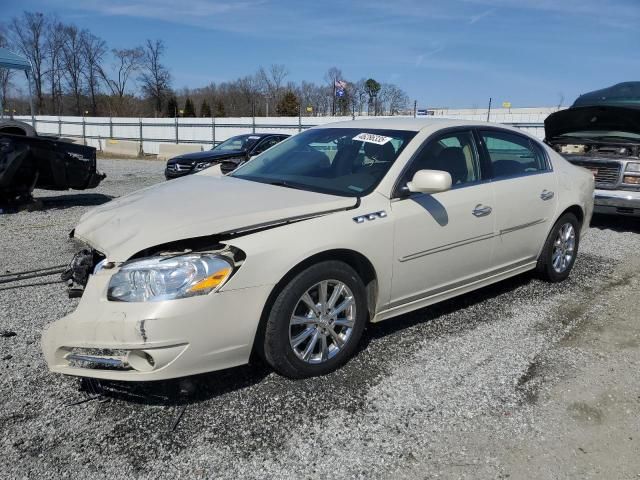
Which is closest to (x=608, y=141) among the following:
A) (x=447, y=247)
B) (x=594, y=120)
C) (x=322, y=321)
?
(x=594, y=120)

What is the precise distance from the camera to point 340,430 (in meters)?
2.73

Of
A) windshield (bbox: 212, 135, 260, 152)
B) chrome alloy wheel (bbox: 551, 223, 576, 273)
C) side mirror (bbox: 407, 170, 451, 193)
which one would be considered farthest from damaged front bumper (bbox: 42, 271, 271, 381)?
windshield (bbox: 212, 135, 260, 152)

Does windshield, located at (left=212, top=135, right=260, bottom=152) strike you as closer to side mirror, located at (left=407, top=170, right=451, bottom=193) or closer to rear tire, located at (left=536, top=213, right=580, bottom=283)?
rear tire, located at (left=536, top=213, right=580, bottom=283)

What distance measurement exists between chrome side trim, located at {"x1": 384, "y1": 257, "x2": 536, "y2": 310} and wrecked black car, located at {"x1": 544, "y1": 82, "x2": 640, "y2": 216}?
12.3 ft

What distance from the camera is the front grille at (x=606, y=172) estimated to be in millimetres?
7770

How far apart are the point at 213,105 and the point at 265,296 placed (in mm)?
61996

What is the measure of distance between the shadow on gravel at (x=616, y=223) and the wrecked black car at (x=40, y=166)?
8.52 metres

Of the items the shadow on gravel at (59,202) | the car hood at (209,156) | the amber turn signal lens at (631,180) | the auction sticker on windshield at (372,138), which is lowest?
the shadow on gravel at (59,202)

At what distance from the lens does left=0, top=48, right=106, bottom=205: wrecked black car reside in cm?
848

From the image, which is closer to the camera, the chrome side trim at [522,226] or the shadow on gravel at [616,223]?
the chrome side trim at [522,226]

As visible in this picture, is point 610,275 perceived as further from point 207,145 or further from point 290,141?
point 207,145

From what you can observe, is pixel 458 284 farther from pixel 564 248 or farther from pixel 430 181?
pixel 564 248

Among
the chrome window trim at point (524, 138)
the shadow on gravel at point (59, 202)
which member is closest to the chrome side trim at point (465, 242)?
the chrome window trim at point (524, 138)

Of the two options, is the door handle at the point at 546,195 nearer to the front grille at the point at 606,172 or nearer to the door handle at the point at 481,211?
the door handle at the point at 481,211
